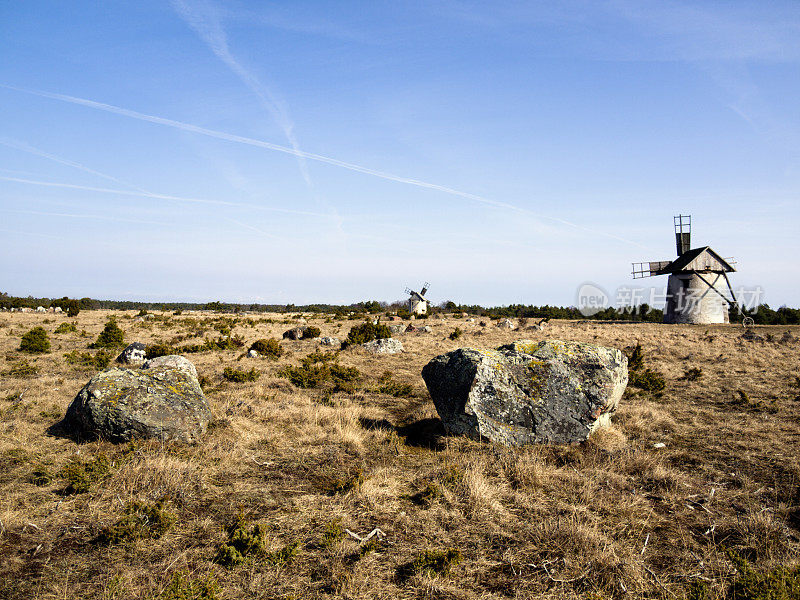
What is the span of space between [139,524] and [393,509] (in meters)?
3.56

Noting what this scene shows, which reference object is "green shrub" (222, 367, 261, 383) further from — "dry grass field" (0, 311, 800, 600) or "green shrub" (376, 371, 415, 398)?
"green shrub" (376, 371, 415, 398)

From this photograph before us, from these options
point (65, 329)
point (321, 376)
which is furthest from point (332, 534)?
point (65, 329)

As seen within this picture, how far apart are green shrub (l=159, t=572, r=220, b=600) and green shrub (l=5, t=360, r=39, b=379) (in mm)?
15646

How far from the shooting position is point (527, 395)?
903cm

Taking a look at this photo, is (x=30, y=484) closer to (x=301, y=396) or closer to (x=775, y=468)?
(x=301, y=396)

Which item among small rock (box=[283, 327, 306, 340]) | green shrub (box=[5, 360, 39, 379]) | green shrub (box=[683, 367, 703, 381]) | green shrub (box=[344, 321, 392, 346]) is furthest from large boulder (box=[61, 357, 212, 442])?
small rock (box=[283, 327, 306, 340])

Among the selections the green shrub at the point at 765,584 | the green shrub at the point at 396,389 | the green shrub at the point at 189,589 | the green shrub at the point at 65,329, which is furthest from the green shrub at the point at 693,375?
the green shrub at the point at 65,329

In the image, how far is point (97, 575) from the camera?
484 cm

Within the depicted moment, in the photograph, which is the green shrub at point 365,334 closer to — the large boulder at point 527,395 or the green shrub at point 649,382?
the green shrub at point 649,382

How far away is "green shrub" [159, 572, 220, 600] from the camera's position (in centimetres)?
438

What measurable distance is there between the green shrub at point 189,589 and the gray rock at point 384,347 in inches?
729

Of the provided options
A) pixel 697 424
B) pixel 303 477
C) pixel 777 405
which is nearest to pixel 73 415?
pixel 303 477

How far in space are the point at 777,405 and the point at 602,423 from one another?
743cm

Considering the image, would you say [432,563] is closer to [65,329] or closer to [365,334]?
[365,334]
